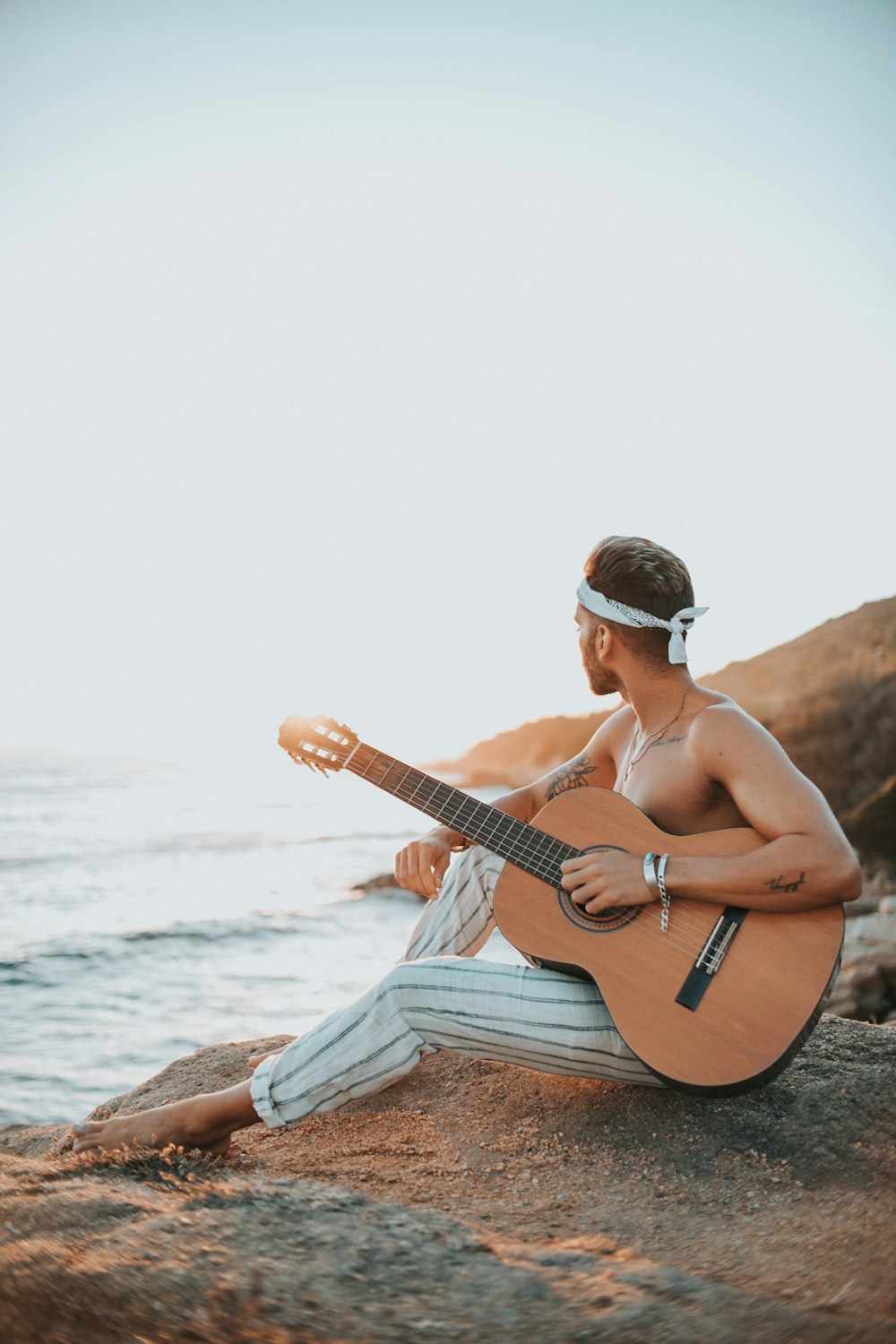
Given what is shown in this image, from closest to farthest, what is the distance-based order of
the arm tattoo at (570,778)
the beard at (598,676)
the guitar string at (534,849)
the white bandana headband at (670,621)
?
the guitar string at (534,849) < the white bandana headband at (670,621) < the beard at (598,676) < the arm tattoo at (570,778)

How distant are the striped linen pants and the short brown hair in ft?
4.04

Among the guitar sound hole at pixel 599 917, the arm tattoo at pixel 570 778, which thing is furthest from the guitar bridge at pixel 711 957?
the arm tattoo at pixel 570 778

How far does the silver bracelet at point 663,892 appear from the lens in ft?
8.52

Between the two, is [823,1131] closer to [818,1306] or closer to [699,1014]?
[699,1014]

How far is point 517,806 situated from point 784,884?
127 cm

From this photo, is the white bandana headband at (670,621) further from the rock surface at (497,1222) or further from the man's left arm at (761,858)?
the rock surface at (497,1222)

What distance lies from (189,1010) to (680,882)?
6.73 meters

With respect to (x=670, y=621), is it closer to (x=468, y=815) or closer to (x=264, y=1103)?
(x=468, y=815)

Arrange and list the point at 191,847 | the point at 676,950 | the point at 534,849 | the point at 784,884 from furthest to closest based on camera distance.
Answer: the point at 191,847, the point at 534,849, the point at 676,950, the point at 784,884

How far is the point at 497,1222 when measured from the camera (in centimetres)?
219

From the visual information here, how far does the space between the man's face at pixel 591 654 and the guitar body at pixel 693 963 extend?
2.25ft

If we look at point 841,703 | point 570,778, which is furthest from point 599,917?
point 841,703

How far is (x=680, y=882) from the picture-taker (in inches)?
101

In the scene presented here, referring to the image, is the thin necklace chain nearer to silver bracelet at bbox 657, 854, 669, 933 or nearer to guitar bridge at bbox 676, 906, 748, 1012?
silver bracelet at bbox 657, 854, 669, 933
